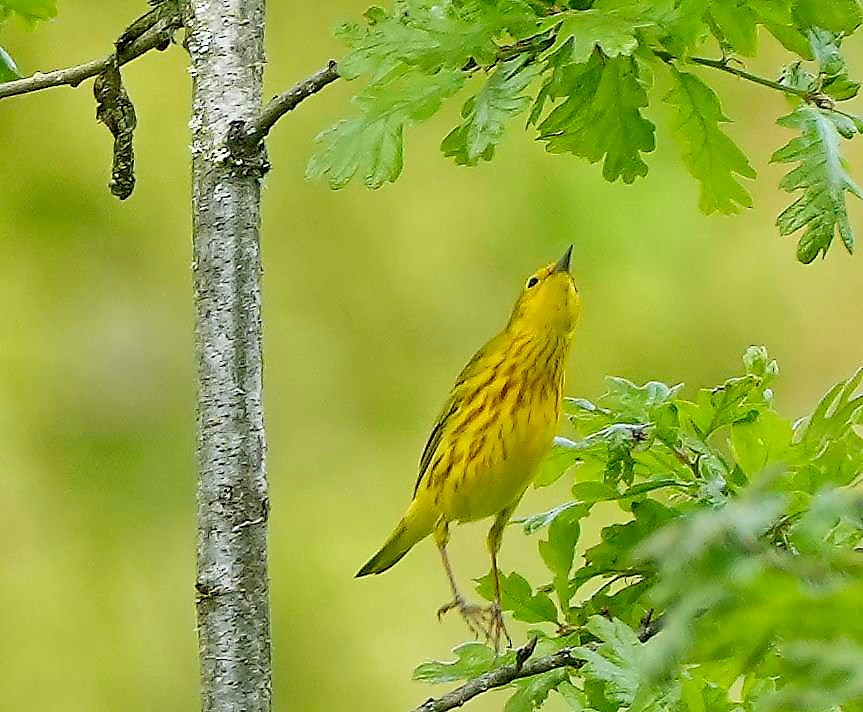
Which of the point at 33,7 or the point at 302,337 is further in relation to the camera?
the point at 302,337

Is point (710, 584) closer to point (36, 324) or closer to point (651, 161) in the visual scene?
point (651, 161)

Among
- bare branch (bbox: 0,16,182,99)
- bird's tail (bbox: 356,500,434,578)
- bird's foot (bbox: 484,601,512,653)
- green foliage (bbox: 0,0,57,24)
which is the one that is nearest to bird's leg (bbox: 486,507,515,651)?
bird's foot (bbox: 484,601,512,653)

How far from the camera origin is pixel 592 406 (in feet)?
3.02

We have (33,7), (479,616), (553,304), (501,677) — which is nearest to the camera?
(501,677)

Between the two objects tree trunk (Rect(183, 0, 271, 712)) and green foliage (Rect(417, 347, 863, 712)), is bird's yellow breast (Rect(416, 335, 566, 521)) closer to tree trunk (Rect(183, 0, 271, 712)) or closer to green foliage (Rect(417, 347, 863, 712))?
green foliage (Rect(417, 347, 863, 712))

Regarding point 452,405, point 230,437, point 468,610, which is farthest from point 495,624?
point 230,437

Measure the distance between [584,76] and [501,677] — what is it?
1.24ft

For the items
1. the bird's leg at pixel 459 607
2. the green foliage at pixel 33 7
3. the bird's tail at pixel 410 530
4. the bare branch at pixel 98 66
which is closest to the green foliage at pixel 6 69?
the green foliage at pixel 33 7

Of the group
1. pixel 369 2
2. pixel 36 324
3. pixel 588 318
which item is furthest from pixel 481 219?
pixel 36 324

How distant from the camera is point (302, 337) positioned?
241 centimetres

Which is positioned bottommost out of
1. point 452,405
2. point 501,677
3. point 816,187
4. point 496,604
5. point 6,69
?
point 501,677

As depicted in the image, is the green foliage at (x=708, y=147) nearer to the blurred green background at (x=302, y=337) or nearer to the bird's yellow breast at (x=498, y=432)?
the bird's yellow breast at (x=498, y=432)

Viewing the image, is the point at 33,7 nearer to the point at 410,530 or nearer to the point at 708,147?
the point at 708,147

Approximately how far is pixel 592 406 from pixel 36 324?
5.43 feet
